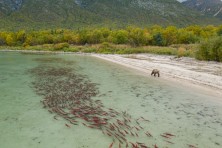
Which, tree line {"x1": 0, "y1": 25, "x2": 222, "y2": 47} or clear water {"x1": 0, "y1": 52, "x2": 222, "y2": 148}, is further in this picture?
tree line {"x1": 0, "y1": 25, "x2": 222, "y2": 47}

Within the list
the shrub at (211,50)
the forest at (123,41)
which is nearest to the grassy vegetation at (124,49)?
the forest at (123,41)

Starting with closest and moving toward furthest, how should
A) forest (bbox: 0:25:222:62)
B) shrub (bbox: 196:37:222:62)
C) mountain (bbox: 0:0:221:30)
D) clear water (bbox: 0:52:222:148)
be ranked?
clear water (bbox: 0:52:222:148) → shrub (bbox: 196:37:222:62) → forest (bbox: 0:25:222:62) → mountain (bbox: 0:0:221:30)

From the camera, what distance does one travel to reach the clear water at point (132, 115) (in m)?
13.0

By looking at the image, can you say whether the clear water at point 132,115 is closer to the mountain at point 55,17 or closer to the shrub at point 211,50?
the shrub at point 211,50

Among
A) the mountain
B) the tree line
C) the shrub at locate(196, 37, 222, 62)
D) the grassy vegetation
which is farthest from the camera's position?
the mountain

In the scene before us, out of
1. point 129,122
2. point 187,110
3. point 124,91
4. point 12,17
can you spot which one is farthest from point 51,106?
point 12,17

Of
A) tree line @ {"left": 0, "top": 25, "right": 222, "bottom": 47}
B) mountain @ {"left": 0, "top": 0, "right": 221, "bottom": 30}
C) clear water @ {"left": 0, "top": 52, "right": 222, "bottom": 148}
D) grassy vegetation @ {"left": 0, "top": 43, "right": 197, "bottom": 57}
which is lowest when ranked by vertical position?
clear water @ {"left": 0, "top": 52, "right": 222, "bottom": 148}

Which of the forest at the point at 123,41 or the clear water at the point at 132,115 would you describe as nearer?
the clear water at the point at 132,115

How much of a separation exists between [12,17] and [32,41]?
7504cm

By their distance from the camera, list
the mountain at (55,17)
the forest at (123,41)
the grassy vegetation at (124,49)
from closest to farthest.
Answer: the grassy vegetation at (124,49) → the forest at (123,41) → the mountain at (55,17)

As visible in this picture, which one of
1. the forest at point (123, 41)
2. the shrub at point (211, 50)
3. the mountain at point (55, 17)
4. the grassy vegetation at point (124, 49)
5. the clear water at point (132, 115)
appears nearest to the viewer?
the clear water at point (132, 115)

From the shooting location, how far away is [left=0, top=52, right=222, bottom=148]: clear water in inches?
511

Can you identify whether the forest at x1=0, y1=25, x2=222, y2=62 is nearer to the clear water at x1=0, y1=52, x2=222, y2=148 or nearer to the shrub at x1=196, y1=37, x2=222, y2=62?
the shrub at x1=196, y1=37, x2=222, y2=62

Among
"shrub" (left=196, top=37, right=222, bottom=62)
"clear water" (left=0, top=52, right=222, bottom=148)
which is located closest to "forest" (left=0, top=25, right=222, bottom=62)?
"shrub" (left=196, top=37, right=222, bottom=62)
